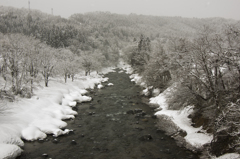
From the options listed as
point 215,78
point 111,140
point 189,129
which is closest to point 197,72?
point 215,78

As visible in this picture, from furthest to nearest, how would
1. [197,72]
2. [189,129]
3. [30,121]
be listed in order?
[30,121] → [189,129] → [197,72]

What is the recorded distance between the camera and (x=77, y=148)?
17.3 meters

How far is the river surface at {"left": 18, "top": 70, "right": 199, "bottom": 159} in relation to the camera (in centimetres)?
1606

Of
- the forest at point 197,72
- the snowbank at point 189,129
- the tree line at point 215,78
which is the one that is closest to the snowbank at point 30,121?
the forest at point 197,72

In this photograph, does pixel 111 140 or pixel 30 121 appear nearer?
pixel 111 140

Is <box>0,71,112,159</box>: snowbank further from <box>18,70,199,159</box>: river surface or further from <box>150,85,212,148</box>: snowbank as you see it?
<box>150,85,212,148</box>: snowbank

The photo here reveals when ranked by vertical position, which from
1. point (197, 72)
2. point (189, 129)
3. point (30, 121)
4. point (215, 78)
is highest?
point (197, 72)

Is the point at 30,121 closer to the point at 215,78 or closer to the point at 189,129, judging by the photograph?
the point at 189,129

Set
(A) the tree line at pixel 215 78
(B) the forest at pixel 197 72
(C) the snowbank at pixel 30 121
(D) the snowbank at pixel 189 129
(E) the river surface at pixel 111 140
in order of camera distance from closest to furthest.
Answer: (A) the tree line at pixel 215 78, (B) the forest at pixel 197 72, (C) the snowbank at pixel 30 121, (E) the river surface at pixel 111 140, (D) the snowbank at pixel 189 129

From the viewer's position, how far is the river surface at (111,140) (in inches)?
632

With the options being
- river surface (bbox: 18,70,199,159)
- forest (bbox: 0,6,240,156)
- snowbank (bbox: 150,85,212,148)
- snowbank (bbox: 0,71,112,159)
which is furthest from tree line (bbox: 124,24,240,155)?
snowbank (bbox: 0,71,112,159)

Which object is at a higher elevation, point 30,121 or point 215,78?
point 215,78

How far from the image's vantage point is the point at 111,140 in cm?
1909

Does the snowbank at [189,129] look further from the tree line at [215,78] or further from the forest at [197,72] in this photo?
the tree line at [215,78]
